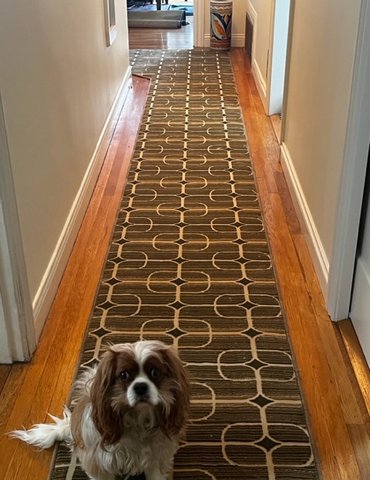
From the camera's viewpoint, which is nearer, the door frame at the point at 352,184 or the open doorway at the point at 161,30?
the door frame at the point at 352,184

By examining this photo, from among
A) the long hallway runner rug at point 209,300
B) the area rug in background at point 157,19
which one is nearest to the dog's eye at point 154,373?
the long hallway runner rug at point 209,300

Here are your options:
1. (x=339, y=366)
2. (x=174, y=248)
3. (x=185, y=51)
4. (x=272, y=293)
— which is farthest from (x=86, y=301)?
(x=185, y=51)

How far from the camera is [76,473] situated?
1707 millimetres

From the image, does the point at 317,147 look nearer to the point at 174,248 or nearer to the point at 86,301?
the point at 174,248

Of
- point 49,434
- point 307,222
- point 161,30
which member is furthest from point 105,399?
point 161,30

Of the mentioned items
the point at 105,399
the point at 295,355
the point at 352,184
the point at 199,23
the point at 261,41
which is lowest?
the point at 295,355

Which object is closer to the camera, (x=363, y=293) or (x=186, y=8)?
(x=363, y=293)

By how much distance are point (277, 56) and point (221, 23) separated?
78.2 inches

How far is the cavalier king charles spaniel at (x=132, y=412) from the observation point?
55.2 inches

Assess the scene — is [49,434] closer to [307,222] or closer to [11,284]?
[11,284]

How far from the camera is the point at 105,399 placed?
4.61ft

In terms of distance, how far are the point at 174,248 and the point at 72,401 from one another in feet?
3.42

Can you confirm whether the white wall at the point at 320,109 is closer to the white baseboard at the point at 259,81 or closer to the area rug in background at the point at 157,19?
the white baseboard at the point at 259,81

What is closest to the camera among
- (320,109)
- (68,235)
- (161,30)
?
(320,109)
